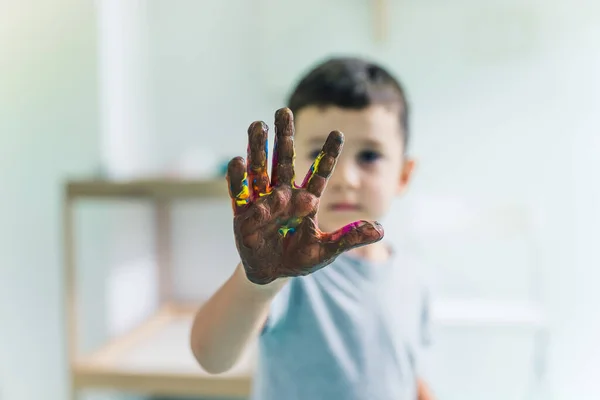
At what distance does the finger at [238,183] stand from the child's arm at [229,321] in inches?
2.3

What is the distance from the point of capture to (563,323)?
3.04 feet

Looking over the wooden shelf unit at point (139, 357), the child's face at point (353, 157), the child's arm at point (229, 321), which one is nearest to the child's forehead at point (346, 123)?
the child's face at point (353, 157)

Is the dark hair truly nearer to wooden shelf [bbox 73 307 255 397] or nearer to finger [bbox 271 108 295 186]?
finger [bbox 271 108 295 186]

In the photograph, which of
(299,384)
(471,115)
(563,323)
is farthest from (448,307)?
(299,384)

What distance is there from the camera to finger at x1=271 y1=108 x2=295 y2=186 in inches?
9.5

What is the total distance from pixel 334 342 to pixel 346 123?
146 mm

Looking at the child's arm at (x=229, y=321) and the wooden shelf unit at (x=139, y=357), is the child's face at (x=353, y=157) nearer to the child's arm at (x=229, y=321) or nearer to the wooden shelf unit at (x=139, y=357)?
the child's arm at (x=229, y=321)

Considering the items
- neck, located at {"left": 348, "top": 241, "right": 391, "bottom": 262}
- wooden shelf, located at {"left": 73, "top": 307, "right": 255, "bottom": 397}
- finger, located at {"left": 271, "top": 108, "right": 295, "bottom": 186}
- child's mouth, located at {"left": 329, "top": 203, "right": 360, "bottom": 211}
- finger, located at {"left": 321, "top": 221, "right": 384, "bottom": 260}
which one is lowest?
wooden shelf, located at {"left": 73, "top": 307, "right": 255, "bottom": 397}

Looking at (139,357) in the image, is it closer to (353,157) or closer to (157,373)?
(157,373)

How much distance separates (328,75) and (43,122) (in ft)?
1.99

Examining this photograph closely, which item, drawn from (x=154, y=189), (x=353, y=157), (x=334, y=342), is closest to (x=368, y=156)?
(x=353, y=157)

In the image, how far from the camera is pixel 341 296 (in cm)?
40

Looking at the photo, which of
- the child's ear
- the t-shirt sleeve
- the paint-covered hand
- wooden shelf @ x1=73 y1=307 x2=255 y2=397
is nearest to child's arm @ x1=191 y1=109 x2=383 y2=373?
the paint-covered hand

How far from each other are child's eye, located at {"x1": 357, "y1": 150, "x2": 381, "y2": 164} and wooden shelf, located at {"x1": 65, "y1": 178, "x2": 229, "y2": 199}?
0.57 meters
